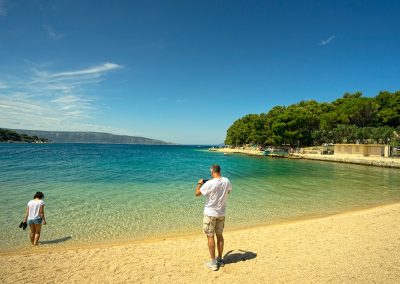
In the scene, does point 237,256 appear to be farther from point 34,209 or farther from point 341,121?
point 341,121

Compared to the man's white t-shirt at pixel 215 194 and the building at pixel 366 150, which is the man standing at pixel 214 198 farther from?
the building at pixel 366 150

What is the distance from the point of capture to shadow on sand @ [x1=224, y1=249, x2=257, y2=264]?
19.6 feet

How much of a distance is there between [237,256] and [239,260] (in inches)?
11.0

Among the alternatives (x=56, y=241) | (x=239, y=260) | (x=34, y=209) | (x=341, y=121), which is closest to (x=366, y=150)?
(x=341, y=121)

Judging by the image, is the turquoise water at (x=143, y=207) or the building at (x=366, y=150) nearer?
the turquoise water at (x=143, y=207)

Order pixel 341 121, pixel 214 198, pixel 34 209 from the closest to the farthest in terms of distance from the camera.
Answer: pixel 214 198, pixel 34 209, pixel 341 121

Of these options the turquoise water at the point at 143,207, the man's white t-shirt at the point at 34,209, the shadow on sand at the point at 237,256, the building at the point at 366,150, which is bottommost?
the turquoise water at the point at 143,207

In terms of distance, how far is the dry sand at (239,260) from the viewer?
199 inches

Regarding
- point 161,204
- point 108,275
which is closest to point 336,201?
point 161,204

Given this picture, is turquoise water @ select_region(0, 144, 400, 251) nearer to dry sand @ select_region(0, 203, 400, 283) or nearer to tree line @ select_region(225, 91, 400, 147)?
dry sand @ select_region(0, 203, 400, 283)

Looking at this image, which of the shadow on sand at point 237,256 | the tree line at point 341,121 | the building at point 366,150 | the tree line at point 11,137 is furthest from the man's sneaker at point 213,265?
the tree line at point 11,137

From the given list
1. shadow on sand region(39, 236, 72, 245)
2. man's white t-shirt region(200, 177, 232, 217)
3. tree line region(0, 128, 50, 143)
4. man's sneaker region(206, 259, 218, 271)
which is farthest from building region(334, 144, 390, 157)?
tree line region(0, 128, 50, 143)

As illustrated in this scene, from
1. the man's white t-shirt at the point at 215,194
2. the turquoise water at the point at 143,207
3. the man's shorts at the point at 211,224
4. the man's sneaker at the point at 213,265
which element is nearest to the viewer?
the man's white t-shirt at the point at 215,194

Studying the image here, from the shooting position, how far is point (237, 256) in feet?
20.4
